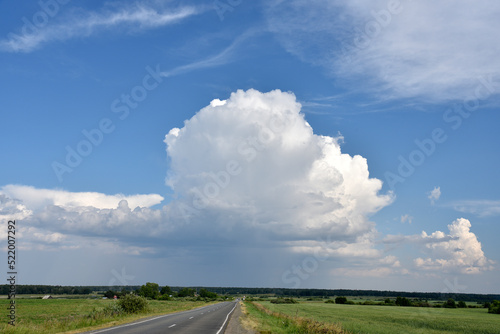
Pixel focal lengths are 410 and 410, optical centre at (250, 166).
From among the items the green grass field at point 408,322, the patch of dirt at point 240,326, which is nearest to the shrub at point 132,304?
the patch of dirt at point 240,326

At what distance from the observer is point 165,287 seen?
19825cm

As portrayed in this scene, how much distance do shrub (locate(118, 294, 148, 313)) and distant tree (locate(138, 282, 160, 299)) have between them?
5513 inches

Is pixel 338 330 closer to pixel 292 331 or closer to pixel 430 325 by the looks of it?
pixel 292 331

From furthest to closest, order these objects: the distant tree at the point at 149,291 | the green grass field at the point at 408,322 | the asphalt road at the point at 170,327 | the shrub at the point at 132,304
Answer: the distant tree at the point at 149,291 → the shrub at the point at 132,304 → the green grass field at the point at 408,322 → the asphalt road at the point at 170,327

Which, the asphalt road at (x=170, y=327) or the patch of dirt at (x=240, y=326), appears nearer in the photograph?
the asphalt road at (x=170, y=327)

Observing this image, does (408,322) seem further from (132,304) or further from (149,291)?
(149,291)

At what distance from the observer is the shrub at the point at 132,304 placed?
140 feet

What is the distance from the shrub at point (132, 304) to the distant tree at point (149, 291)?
140024 mm

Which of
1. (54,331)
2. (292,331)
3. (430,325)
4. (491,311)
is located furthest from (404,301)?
(54,331)

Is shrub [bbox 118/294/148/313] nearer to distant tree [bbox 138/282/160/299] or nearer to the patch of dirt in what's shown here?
the patch of dirt

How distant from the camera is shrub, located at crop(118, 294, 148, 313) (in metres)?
42.5

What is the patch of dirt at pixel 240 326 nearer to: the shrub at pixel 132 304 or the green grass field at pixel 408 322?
the green grass field at pixel 408 322

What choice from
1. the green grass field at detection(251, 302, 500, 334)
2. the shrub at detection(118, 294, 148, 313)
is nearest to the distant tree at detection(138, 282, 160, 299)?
the green grass field at detection(251, 302, 500, 334)

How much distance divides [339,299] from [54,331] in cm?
14636
